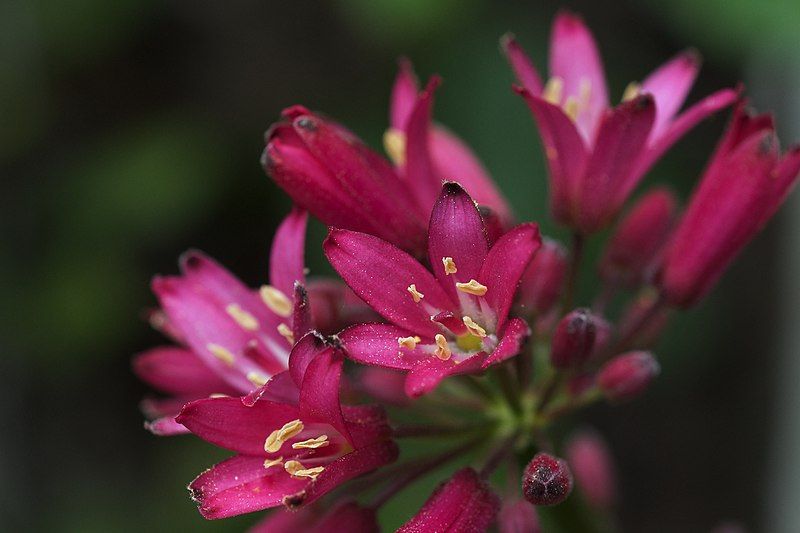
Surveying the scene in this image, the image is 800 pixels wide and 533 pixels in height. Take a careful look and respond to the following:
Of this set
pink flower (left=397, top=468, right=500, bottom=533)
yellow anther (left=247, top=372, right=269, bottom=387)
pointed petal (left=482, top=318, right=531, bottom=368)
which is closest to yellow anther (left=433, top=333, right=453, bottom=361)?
pointed petal (left=482, top=318, right=531, bottom=368)

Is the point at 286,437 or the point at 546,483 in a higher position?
the point at 286,437

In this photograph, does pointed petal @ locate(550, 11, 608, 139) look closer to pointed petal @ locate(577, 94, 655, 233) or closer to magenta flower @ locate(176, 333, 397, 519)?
pointed petal @ locate(577, 94, 655, 233)

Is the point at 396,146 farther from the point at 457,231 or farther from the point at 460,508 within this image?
the point at 460,508

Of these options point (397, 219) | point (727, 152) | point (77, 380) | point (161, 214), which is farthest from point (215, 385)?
point (77, 380)

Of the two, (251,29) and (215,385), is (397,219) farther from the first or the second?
(251,29)

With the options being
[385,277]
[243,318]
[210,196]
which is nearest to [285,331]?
[243,318]

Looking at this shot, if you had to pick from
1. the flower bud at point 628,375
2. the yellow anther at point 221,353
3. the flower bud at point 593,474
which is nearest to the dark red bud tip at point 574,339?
the flower bud at point 628,375

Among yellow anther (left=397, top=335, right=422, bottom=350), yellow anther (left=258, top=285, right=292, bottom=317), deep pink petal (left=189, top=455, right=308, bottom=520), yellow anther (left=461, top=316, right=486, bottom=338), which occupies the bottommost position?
deep pink petal (left=189, top=455, right=308, bottom=520)
